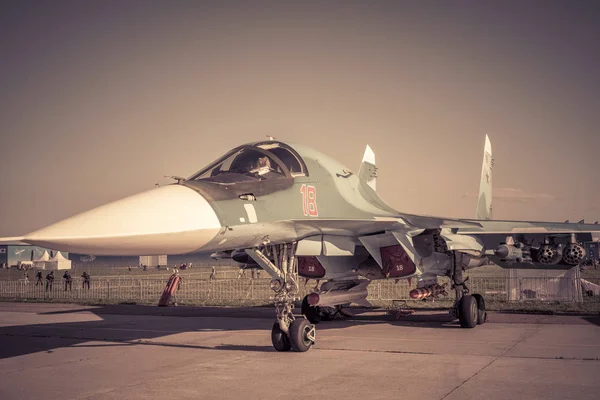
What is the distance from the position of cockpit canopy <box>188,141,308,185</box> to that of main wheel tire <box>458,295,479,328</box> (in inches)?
210

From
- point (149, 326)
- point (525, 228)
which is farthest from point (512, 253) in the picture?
point (149, 326)

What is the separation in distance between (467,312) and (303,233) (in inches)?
198

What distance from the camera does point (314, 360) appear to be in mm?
8969

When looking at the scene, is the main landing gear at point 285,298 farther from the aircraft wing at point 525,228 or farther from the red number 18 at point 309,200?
the aircraft wing at point 525,228

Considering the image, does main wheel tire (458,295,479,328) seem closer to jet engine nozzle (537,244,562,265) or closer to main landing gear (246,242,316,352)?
jet engine nozzle (537,244,562,265)

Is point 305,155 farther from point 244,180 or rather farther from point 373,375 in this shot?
point 373,375

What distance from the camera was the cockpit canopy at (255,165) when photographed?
8891 millimetres

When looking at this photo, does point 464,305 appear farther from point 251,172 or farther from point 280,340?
point 251,172

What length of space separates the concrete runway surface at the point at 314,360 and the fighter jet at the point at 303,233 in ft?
3.05

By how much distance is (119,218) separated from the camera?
21.9 ft

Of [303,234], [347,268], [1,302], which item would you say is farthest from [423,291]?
[1,302]

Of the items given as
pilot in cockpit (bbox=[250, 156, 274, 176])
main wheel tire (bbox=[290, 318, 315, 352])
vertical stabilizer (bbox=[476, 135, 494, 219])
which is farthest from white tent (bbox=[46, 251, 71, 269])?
pilot in cockpit (bbox=[250, 156, 274, 176])

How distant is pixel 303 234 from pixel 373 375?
2851mm

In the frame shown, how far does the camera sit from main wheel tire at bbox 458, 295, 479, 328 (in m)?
12.8
